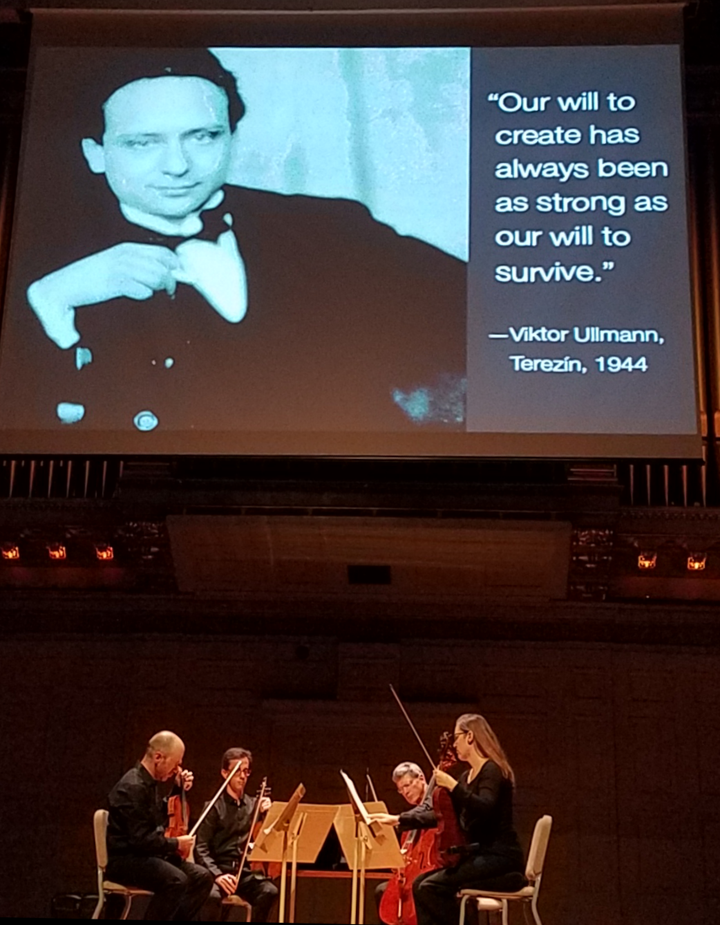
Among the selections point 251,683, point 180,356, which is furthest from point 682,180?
point 251,683

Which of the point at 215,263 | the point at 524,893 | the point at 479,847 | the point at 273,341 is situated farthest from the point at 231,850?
the point at 215,263

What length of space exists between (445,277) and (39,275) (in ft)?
7.43

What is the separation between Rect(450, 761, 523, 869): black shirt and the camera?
535 cm

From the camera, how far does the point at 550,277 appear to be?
6.66m

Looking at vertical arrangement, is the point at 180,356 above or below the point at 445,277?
below

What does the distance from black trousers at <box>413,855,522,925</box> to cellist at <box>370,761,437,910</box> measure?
350 mm

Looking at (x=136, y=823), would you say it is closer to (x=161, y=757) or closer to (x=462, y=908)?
(x=161, y=757)

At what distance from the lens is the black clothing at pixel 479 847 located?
5.35 meters

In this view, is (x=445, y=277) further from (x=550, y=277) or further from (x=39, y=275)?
(x=39, y=275)

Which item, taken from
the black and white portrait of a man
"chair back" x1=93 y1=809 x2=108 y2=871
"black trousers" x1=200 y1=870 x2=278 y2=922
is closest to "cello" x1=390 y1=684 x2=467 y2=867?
"black trousers" x1=200 y1=870 x2=278 y2=922

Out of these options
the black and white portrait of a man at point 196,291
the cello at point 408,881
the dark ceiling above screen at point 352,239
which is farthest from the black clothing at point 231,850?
the black and white portrait of a man at point 196,291

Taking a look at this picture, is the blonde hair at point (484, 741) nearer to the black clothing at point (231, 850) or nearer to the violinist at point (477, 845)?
the violinist at point (477, 845)

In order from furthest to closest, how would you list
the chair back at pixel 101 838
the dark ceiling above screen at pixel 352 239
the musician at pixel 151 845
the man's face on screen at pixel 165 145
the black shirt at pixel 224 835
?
the man's face on screen at pixel 165 145
the dark ceiling above screen at pixel 352 239
the black shirt at pixel 224 835
the chair back at pixel 101 838
the musician at pixel 151 845

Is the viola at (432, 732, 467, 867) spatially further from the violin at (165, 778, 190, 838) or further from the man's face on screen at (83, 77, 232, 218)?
the man's face on screen at (83, 77, 232, 218)
